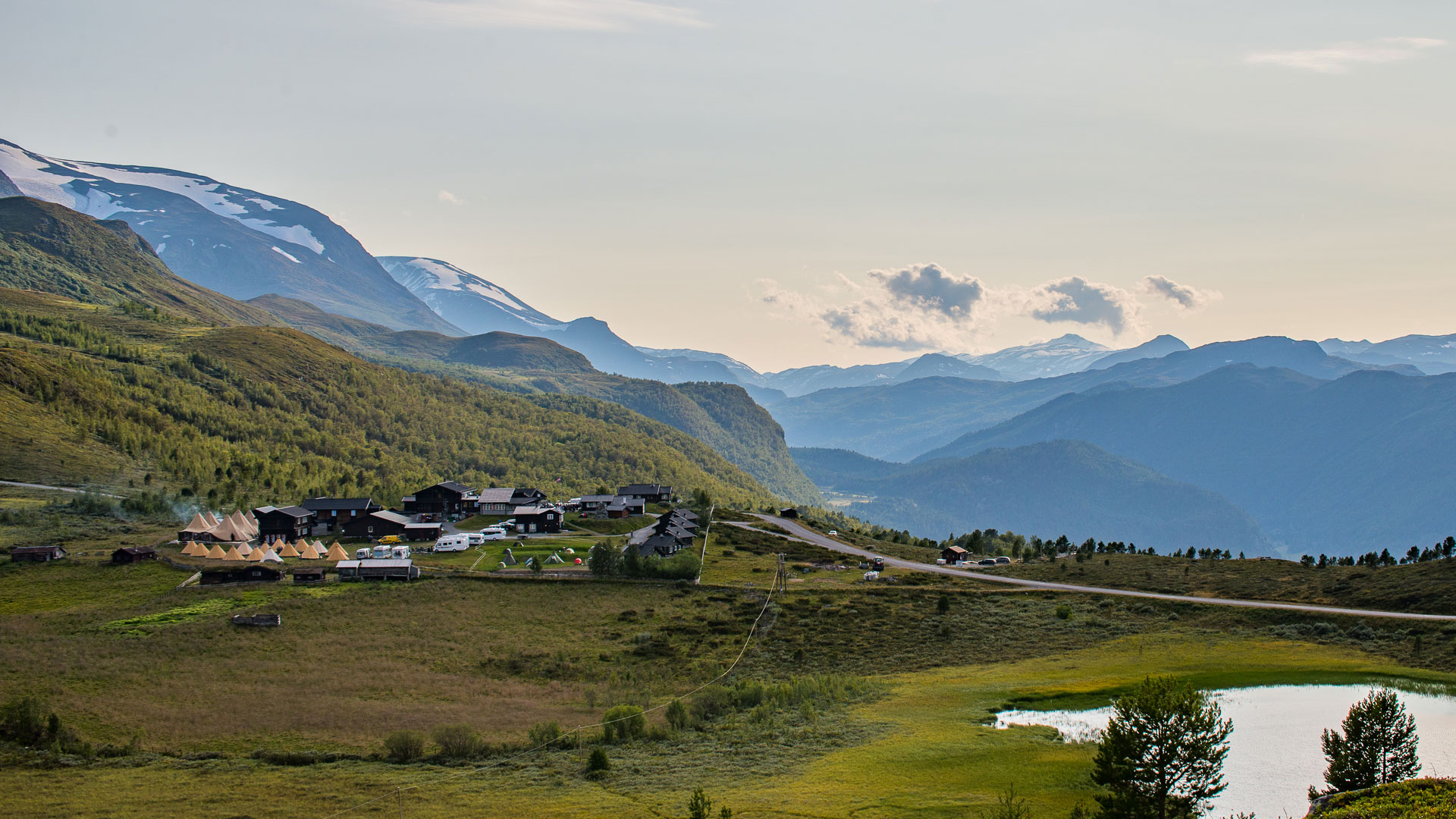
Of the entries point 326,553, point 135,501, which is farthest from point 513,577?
point 135,501

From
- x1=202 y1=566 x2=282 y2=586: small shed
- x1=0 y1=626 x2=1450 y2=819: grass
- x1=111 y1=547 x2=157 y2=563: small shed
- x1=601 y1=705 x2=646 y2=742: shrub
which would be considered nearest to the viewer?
x1=0 y1=626 x2=1450 y2=819: grass

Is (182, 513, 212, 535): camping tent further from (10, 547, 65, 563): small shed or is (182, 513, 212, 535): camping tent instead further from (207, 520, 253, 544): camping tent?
(10, 547, 65, 563): small shed

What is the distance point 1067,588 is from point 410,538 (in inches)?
2952

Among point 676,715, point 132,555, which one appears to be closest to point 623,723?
point 676,715

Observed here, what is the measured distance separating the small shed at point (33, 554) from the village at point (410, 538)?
9 centimetres

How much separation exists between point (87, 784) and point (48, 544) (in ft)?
195

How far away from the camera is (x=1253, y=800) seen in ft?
123

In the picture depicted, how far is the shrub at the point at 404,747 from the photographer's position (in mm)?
48625

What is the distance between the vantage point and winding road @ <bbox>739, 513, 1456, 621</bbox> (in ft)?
236

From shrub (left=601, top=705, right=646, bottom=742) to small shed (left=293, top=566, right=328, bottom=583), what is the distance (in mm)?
43681

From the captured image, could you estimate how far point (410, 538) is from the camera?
105625mm

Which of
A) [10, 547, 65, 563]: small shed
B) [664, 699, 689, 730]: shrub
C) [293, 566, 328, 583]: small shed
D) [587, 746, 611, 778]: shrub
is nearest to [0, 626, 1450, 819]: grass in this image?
[587, 746, 611, 778]: shrub

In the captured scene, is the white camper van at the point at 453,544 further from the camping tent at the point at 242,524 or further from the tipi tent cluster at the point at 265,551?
the camping tent at the point at 242,524

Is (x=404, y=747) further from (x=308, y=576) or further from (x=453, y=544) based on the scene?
(x=453, y=544)
